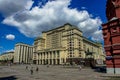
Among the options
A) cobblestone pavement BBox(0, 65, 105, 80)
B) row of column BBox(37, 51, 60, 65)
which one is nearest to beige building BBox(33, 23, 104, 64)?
row of column BBox(37, 51, 60, 65)

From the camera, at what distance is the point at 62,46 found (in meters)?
142

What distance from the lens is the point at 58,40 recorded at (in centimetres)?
15175

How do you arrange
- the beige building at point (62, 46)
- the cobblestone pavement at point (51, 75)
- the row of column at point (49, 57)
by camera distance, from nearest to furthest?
the cobblestone pavement at point (51, 75) → the beige building at point (62, 46) → the row of column at point (49, 57)

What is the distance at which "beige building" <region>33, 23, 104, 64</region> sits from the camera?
132m

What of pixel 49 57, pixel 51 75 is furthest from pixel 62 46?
pixel 51 75

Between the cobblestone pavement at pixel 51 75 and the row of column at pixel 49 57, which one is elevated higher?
the row of column at pixel 49 57

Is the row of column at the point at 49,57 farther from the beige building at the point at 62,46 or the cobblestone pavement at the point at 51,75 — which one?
the cobblestone pavement at the point at 51,75

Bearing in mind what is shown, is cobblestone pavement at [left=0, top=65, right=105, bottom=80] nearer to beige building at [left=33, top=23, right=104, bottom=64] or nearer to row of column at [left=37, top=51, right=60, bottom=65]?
beige building at [left=33, top=23, right=104, bottom=64]

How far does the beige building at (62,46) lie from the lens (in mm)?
131500

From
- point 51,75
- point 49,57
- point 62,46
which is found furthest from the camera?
point 49,57

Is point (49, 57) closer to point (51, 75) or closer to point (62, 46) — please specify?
point (62, 46)

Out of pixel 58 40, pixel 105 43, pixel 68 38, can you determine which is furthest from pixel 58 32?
pixel 105 43

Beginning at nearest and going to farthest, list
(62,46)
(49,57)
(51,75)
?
(51,75) → (62,46) → (49,57)

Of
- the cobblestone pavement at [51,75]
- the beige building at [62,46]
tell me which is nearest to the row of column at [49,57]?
the beige building at [62,46]
